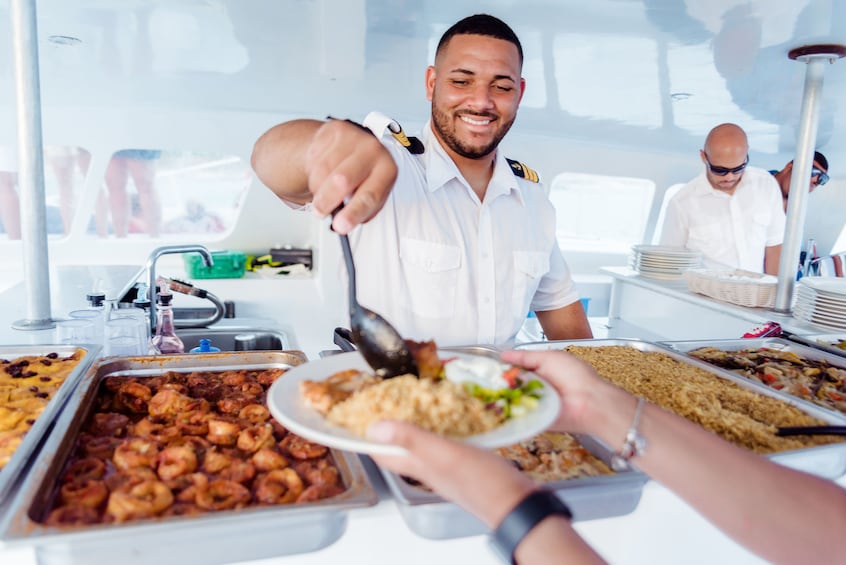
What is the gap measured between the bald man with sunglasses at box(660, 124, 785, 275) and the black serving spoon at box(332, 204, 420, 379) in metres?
4.31

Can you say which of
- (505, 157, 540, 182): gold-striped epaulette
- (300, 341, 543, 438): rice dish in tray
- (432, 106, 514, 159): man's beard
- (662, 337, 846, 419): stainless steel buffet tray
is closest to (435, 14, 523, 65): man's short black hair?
(432, 106, 514, 159): man's beard

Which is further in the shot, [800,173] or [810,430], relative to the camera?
[800,173]

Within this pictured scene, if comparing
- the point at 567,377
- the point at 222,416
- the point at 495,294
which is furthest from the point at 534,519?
the point at 495,294

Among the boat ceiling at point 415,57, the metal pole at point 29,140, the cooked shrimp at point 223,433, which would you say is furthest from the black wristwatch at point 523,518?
the boat ceiling at point 415,57

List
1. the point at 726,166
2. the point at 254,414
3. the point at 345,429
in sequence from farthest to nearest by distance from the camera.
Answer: the point at 726,166, the point at 254,414, the point at 345,429

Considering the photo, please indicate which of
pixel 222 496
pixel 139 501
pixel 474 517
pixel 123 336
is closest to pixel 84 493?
pixel 139 501

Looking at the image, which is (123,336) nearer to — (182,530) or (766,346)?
(182,530)

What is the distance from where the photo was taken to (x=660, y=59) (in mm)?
3301

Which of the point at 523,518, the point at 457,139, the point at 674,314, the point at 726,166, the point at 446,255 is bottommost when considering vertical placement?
the point at 674,314

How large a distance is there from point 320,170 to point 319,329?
4.34 metres

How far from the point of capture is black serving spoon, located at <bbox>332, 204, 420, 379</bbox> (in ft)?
3.83

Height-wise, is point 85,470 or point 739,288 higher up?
point 739,288

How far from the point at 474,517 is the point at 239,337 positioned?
2.91 meters

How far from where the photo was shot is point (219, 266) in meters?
6.33
